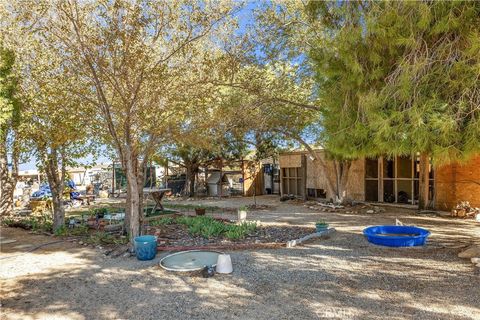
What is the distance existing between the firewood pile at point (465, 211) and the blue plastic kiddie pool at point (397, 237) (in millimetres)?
3902

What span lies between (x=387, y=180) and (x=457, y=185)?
2616 mm

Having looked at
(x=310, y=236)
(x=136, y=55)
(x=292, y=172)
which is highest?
(x=136, y=55)

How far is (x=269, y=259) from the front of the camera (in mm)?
5367

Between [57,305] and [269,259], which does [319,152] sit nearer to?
[269,259]

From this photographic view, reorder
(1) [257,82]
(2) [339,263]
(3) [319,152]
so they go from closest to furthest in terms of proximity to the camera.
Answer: (2) [339,263], (1) [257,82], (3) [319,152]

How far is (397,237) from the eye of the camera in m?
5.87

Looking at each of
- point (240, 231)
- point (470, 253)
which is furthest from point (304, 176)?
point (470, 253)

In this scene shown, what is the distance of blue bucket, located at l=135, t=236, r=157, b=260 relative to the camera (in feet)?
17.8

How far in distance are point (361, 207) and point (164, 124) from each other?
7930mm

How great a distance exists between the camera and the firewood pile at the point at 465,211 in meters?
9.16

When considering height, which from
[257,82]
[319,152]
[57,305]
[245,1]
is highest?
[245,1]

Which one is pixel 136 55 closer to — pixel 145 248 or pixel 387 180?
pixel 145 248

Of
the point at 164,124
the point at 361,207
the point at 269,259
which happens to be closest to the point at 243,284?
the point at 269,259

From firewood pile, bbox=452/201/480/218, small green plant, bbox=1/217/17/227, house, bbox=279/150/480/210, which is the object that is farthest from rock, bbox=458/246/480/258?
small green plant, bbox=1/217/17/227
